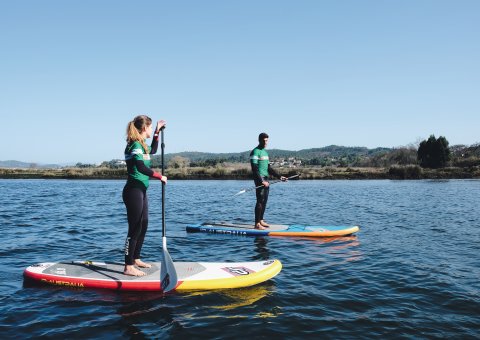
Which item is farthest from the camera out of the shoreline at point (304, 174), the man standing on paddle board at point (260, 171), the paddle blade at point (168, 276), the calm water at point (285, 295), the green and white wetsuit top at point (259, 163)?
the shoreline at point (304, 174)

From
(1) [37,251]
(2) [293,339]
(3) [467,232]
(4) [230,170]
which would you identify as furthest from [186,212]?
(4) [230,170]

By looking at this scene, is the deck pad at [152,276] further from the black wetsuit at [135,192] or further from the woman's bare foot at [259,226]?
the woman's bare foot at [259,226]

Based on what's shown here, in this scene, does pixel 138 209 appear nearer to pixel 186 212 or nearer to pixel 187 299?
pixel 187 299

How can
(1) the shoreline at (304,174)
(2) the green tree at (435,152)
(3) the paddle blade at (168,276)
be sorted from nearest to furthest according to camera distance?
(3) the paddle blade at (168,276)
(1) the shoreline at (304,174)
(2) the green tree at (435,152)

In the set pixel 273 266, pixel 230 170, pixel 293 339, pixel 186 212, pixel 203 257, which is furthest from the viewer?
pixel 230 170

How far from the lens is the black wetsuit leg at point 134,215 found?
6637 millimetres

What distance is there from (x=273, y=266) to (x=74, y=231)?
341 inches

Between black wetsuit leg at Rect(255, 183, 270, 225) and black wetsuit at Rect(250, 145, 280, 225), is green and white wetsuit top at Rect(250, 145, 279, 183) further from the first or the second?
black wetsuit leg at Rect(255, 183, 270, 225)

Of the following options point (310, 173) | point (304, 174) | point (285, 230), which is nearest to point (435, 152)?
point (310, 173)

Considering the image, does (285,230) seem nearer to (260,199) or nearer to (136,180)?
(260,199)

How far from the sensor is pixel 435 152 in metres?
64.2

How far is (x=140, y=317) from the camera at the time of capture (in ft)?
18.3

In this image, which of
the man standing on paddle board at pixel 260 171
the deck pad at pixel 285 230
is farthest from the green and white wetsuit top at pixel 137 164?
the deck pad at pixel 285 230

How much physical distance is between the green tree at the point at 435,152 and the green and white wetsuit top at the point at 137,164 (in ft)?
219
